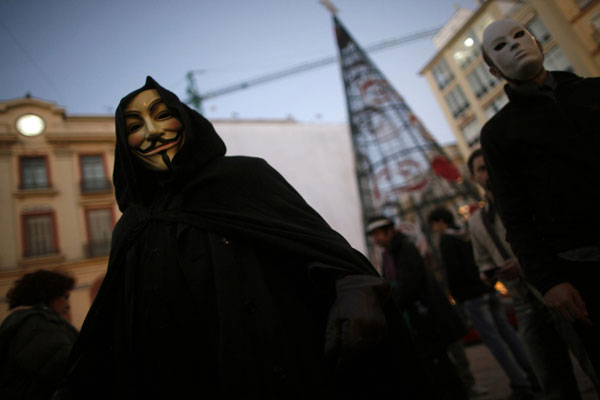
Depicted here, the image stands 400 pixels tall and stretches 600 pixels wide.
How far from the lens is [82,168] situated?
14297 millimetres

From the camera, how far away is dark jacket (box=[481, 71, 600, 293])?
1.33m

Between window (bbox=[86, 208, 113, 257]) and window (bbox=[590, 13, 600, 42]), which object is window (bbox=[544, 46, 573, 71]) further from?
window (bbox=[86, 208, 113, 257])

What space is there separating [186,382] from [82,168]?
1607 centimetres

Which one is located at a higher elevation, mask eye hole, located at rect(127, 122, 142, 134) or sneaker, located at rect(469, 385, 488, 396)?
mask eye hole, located at rect(127, 122, 142, 134)

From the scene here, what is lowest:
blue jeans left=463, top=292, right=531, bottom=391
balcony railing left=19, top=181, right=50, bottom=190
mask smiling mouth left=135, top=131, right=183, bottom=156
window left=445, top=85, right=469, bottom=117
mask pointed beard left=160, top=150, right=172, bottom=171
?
blue jeans left=463, top=292, right=531, bottom=391

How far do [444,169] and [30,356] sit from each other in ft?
21.7

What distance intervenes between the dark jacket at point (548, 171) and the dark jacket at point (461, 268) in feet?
5.69

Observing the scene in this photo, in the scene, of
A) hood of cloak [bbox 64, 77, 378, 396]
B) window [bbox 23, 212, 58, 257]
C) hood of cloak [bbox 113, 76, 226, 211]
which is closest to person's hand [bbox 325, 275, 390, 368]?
hood of cloak [bbox 64, 77, 378, 396]

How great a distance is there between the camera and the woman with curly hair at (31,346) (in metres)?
1.96

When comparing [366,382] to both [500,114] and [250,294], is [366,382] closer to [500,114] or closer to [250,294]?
[250,294]

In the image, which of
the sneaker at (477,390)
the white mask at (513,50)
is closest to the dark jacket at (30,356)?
the white mask at (513,50)

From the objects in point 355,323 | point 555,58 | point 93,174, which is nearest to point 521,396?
point 355,323

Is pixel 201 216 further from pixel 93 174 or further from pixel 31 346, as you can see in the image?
pixel 93 174

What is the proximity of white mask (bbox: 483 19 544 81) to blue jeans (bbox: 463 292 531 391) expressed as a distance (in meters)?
2.29
